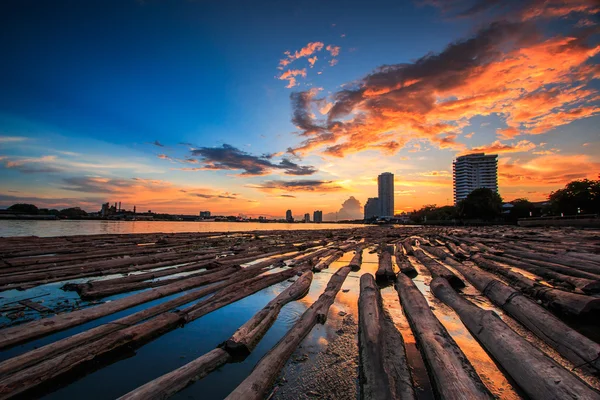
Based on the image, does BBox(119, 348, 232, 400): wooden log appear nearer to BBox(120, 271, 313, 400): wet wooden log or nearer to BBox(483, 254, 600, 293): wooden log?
BBox(120, 271, 313, 400): wet wooden log

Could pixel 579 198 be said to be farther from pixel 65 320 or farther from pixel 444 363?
pixel 65 320

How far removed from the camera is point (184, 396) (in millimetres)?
3338

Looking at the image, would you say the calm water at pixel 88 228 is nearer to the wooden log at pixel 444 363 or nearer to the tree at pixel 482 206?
the wooden log at pixel 444 363

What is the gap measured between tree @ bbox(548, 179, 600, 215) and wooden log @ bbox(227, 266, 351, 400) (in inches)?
3904

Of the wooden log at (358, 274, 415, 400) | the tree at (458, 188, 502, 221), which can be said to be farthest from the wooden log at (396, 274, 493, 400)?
the tree at (458, 188, 502, 221)

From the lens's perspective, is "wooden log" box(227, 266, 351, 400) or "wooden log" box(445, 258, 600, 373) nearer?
"wooden log" box(227, 266, 351, 400)

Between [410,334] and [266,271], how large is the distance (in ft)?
24.7

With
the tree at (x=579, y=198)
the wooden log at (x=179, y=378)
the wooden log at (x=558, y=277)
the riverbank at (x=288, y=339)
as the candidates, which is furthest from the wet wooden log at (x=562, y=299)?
the tree at (x=579, y=198)

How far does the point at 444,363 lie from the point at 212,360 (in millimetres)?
3319

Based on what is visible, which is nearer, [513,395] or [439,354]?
[513,395]

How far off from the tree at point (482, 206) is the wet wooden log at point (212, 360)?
119 metres

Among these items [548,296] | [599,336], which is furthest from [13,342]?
[548,296]

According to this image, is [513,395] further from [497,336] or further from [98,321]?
[98,321]

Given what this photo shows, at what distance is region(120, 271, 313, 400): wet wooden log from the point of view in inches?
121
